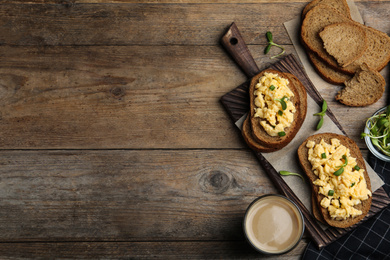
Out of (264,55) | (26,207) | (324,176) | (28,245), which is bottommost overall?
(28,245)

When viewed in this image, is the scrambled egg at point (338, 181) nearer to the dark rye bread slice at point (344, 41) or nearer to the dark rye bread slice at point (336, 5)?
the dark rye bread slice at point (344, 41)

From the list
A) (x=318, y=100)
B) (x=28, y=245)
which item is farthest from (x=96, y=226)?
(x=318, y=100)

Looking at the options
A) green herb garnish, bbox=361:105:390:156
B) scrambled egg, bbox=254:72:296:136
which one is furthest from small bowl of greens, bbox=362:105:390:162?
scrambled egg, bbox=254:72:296:136

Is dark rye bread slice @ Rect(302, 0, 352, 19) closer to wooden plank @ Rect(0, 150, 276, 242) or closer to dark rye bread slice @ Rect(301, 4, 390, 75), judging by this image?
dark rye bread slice @ Rect(301, 4, 390, 75)

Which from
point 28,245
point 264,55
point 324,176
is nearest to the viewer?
point 324,176

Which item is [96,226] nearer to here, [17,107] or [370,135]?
[17,107]

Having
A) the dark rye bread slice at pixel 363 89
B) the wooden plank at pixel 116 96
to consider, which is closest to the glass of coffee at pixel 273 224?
the wooden plank at pixel 116 96

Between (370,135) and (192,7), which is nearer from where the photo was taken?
(370,135)
